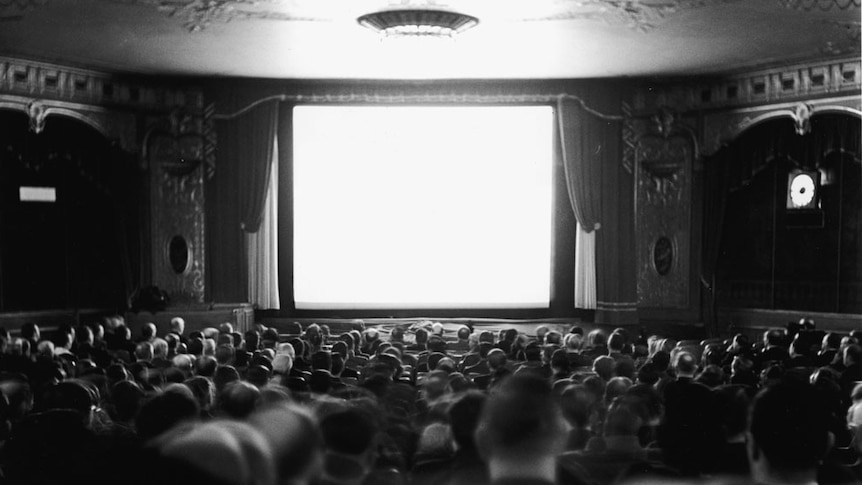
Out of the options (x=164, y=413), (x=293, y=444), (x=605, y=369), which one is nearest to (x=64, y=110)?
(x=605, y=369)

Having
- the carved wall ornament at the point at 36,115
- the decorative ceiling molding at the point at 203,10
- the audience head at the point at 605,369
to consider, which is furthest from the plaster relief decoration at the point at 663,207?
the carved wall ornament at the point at 36,115

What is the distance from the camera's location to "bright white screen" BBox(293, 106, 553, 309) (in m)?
12.9

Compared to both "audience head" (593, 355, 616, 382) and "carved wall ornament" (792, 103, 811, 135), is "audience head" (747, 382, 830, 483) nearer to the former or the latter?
"audience head" (593, 355, 616, 382)

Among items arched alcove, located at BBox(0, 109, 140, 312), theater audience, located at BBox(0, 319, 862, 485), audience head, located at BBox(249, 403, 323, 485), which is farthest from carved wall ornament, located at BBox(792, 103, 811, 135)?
audience head, located at BBox(249, 403, 323, 485)

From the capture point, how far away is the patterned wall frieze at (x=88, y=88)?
1098 centimetres

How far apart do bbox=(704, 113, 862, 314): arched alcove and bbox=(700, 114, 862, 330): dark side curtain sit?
12 mm

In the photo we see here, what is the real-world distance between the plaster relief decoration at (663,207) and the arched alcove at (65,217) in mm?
6497

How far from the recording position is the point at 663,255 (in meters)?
12.4

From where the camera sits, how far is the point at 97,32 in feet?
31.5

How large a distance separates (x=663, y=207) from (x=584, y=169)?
1.12m

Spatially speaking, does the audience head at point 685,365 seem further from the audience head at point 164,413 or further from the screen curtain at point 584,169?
the screen curtain at point 584,169

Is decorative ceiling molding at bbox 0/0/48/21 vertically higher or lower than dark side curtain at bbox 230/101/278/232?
higher

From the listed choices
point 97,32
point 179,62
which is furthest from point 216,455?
point 179,62

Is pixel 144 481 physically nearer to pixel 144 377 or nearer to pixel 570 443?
pixel 570 443
